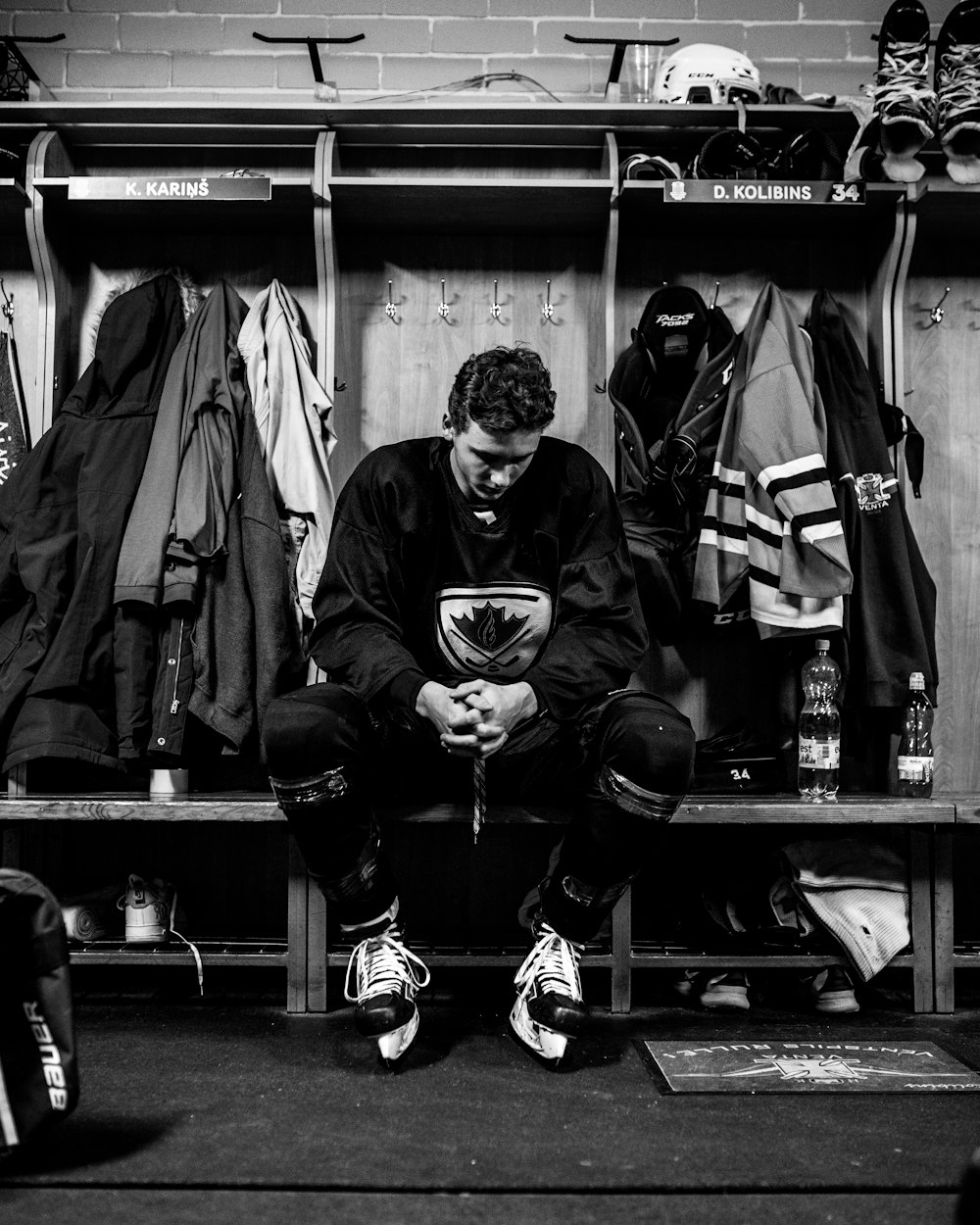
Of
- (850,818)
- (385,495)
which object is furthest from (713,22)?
(850,818)

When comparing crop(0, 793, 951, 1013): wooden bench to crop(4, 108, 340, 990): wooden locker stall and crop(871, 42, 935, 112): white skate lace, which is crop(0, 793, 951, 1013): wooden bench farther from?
crop(871, 42, 935, 112): white skate lace

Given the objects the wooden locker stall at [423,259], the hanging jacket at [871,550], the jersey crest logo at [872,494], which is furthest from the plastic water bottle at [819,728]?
the jersey crest logo at [872,494]

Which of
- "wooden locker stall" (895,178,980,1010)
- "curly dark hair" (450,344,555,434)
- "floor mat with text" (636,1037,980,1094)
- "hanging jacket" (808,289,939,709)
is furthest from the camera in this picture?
"wooden locker stall" (895,178,980,1010)

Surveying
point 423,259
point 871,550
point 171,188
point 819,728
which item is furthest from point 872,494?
point 171,188

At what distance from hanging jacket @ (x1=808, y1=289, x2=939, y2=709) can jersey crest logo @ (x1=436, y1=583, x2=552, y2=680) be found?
81 centimetres

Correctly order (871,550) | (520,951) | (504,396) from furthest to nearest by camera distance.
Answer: (871,550) → (520,951) → (504,396)

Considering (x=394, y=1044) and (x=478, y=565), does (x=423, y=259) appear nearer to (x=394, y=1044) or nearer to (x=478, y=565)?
(x=478, y=565)

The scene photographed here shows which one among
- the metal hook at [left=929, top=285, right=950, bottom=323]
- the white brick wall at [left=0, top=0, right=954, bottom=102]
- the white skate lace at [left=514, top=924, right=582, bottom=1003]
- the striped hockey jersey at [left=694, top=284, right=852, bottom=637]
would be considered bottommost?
the white skate lace at [left=514, top=924, right=582, bottom=1003]

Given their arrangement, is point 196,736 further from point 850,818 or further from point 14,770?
point 850,818

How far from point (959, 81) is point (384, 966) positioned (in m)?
2.39

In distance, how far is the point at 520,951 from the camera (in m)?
2.31

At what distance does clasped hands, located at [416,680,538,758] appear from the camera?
182 cm

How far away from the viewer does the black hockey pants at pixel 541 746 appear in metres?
1.86

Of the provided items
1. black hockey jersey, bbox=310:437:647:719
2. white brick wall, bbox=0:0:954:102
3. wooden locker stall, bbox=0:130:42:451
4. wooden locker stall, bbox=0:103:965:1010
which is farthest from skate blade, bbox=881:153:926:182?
wooden locker stall, bbox=0:130:42:451
